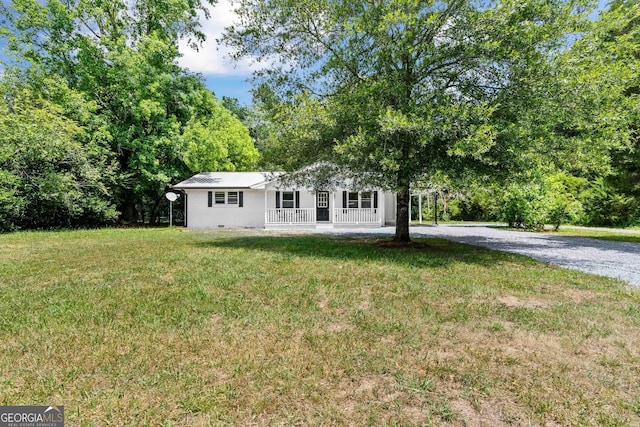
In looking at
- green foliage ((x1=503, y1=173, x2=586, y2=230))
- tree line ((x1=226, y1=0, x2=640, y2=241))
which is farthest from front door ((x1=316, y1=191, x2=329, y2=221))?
green foliage ((x1=503, y1=173, x2=586, y2=230))

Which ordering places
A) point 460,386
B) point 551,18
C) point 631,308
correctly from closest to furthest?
point 460,386, point 631,308, point 551,18

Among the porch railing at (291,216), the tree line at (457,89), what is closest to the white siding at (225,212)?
the porch railing at (291,216)

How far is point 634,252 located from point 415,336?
10287 mm

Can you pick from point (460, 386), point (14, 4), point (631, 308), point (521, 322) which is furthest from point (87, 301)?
point (14, 4)

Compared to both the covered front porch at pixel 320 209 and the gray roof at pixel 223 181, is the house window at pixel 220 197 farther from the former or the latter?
the covered front porch at pixel 320 209

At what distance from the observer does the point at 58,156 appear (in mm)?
15391

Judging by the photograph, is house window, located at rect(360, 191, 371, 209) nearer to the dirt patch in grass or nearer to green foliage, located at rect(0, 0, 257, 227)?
green foliage, located at rect(0, 0, 257, 227)

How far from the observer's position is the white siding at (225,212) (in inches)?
750

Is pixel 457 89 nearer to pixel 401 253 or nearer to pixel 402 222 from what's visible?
pixel 402 222

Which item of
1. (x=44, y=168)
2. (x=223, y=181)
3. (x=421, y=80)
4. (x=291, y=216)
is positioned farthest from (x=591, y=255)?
(x=44, y=168)

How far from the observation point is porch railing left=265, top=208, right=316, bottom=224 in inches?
722

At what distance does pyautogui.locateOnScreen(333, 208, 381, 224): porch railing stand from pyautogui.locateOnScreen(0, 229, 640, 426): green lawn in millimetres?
12344

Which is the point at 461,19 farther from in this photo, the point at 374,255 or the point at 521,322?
the point at 521,322

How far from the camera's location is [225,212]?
63.1ft
